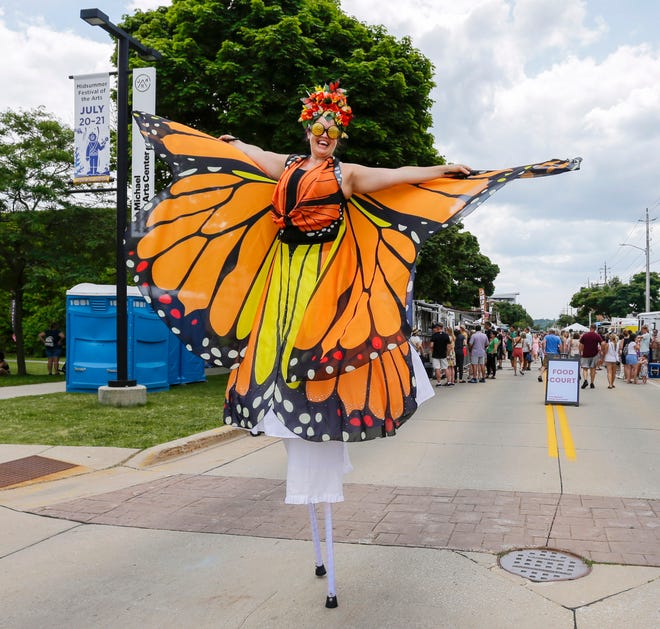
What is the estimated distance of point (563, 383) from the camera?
42.3 feet

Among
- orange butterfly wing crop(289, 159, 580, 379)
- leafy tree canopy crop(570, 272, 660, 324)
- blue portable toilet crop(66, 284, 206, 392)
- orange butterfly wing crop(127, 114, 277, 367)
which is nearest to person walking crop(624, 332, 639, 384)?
Answer: blue portable toilet crop(66, 284, 206, 392)

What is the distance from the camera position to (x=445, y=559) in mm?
3982

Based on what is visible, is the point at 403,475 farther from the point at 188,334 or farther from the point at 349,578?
the point at 188,334

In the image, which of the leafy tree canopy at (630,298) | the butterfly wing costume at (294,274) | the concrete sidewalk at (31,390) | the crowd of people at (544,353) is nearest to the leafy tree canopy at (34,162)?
the concrete sidewalk at (31,390)

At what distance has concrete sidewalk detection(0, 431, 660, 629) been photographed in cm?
324

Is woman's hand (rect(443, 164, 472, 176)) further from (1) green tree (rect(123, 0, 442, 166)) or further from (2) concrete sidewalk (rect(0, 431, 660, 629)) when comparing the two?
(1) green tree (rect(123, 0, 442, 166))

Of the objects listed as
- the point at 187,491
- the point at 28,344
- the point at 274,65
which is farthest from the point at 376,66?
the point at 28,344

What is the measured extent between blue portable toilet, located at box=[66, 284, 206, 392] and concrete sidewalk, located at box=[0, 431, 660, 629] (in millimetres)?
6774

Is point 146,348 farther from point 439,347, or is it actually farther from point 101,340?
point 439,347

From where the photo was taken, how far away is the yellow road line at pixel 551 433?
754cm

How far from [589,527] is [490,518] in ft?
2.26

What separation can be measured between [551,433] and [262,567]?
245 inches

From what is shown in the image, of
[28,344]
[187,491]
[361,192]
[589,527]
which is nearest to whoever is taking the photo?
[361,192]

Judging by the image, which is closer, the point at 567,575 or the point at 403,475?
the point at 567,575
